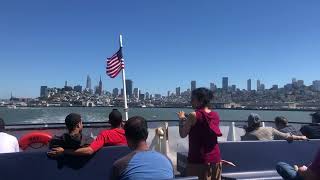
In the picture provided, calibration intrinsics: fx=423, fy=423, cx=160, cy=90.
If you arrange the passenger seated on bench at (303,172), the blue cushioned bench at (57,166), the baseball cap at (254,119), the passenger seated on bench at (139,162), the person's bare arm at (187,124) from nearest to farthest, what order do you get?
the passenger seated on bench at (139,162)
the passenger seated on bench at (303,172)
the blue cushioned bench at (57,166)
the person's bare arm at (187,124)
the baseball cap at (254,119)

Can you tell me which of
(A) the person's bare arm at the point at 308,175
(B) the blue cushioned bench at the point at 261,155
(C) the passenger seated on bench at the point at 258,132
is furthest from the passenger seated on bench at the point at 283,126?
(A) the person's bare arm at the point at 308,175

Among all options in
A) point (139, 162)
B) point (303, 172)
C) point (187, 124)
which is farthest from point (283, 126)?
point (139, 162)

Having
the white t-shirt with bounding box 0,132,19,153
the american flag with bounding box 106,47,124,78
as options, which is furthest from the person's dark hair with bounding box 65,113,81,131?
the american flag with bounding box 106,47,124,78

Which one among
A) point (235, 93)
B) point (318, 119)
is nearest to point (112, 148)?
point (318, 119)

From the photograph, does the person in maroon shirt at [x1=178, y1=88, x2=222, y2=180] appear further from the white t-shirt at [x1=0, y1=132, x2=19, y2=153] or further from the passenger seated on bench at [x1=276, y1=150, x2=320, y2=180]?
the white t-shirt at [x1=0, y1=132, x2=19, y2=153]

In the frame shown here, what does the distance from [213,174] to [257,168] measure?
64.5 inches

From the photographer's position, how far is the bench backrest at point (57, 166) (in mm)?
4672

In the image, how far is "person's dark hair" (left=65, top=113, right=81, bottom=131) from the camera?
5074mm

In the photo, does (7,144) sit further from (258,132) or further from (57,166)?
(258,132)

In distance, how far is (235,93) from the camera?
8544cm

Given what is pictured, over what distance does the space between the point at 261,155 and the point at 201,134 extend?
6.15 ft

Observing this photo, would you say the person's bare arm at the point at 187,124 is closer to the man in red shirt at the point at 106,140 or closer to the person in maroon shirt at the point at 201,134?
the person in maroon shirt at the point at 201,134

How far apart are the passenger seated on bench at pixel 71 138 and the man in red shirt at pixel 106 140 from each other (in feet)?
Answer: 0.20

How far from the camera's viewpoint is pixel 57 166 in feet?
16.2
